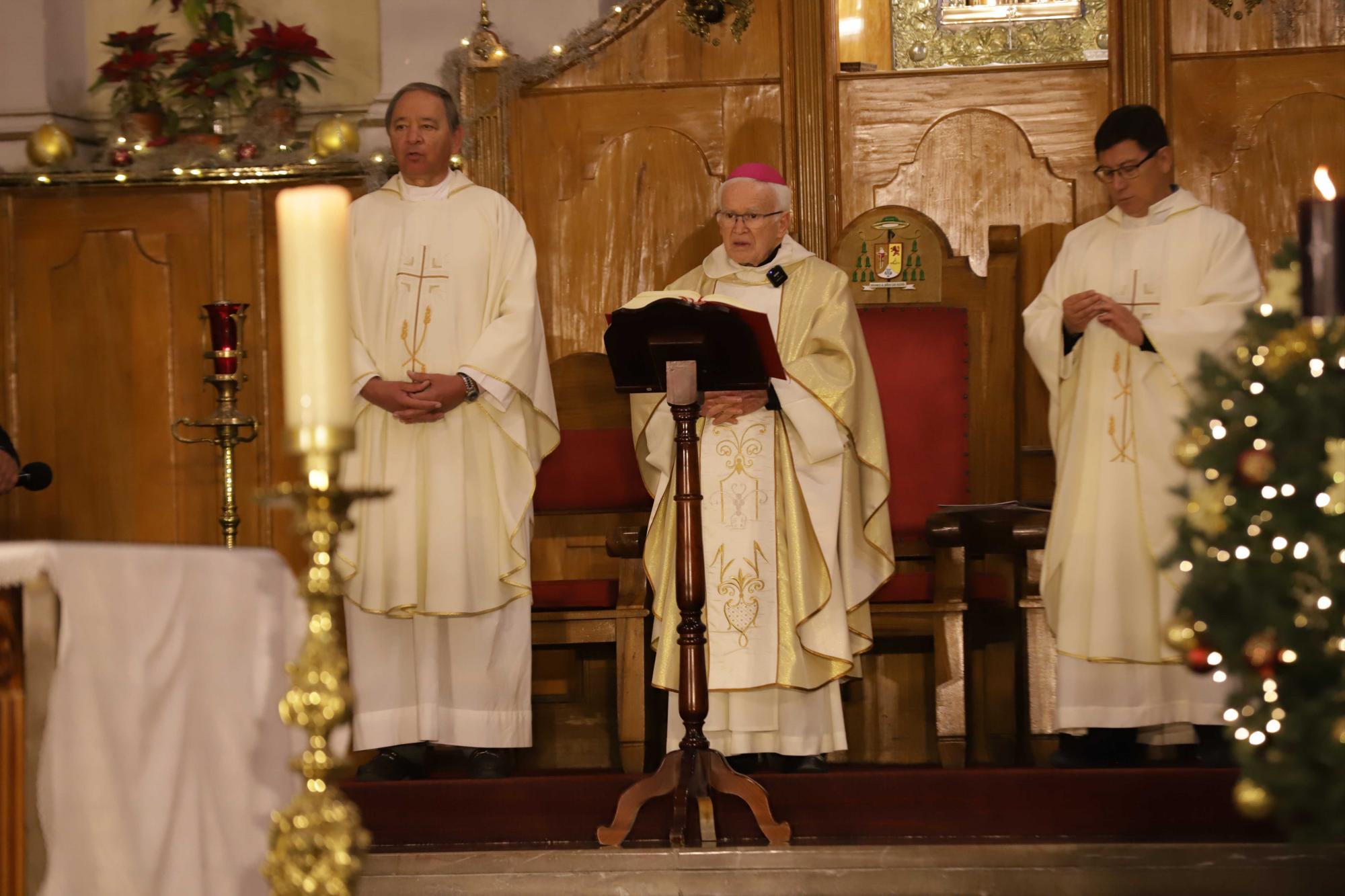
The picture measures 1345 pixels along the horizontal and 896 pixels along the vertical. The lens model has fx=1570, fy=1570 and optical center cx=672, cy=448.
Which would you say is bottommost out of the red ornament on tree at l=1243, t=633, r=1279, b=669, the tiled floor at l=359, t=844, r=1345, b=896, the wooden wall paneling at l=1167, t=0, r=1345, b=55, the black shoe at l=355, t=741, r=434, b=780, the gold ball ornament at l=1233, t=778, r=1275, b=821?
the tiled floor at l=359, t=844, r=1345, b=896

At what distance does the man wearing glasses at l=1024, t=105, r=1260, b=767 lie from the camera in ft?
16.5

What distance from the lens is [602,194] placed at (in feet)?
21.2

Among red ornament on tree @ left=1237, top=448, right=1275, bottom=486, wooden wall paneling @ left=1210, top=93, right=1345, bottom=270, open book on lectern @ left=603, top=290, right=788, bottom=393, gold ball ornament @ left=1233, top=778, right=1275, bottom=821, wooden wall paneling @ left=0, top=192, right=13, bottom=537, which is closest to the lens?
gold ball ornament @ left=1233, top=778, right=1275, bottom=821

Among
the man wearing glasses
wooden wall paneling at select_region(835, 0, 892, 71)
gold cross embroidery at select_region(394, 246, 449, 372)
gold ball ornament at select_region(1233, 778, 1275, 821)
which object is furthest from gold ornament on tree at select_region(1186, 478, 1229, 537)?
wooden wall paneling at select_region(835, 0, 892, 71)

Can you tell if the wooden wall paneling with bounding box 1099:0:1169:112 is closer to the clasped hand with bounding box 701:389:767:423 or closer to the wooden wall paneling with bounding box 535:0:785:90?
the wooden wall paneling with bounding box 535:0:785:90

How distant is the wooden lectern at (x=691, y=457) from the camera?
14.2ft

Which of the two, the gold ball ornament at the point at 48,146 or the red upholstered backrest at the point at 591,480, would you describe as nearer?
the red upholstered backrest at the point at 591,480

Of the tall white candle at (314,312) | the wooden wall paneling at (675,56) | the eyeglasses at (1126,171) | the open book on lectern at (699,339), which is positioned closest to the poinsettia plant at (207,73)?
the wooden wall paneling at (675,56)

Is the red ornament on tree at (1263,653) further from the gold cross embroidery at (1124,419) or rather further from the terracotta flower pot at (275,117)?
the terracotta flower pot at (275,117)

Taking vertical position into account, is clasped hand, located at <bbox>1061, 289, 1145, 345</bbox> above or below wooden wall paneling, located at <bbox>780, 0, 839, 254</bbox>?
below

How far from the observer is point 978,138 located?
6.39 metres

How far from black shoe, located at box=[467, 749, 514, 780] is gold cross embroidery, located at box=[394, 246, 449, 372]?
1.28 m

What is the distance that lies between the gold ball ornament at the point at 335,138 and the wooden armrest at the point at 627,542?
6.93 feet

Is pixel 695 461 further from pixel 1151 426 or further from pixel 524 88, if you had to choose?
pixel 524 88
